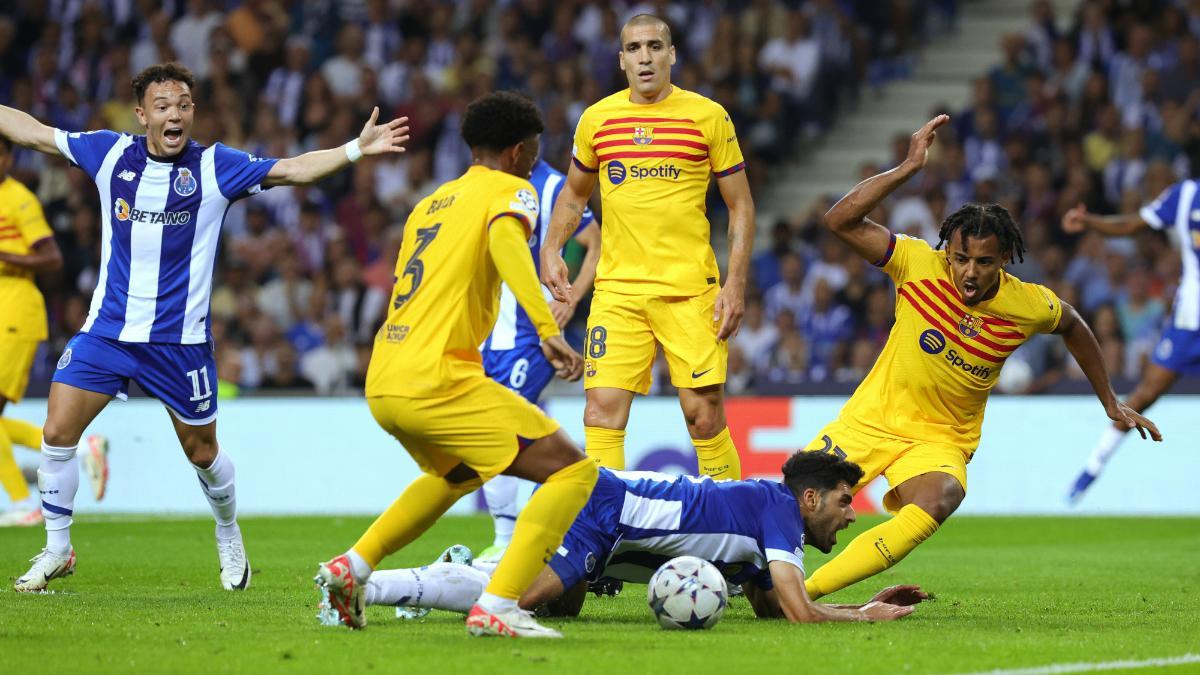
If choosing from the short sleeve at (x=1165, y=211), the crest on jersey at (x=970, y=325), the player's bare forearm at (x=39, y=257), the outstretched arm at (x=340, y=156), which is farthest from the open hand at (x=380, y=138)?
the short sleeve at (x=1165, y=211)

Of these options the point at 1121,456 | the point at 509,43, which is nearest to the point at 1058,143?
the point at 1121,456

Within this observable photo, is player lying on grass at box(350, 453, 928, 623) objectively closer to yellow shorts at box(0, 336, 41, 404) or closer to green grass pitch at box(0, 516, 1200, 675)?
green grass pitch at box(0, 516, 1200, 675)

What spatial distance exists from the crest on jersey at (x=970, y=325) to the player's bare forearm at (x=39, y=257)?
6166mm

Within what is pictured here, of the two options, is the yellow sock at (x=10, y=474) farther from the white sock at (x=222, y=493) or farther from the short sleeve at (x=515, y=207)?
the short sleeve at (x=515, y=207)

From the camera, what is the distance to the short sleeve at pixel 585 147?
8.88m

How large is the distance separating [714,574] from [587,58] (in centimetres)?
1503

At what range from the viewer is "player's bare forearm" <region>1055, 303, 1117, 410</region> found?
8.23 metres

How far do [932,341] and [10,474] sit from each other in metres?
7.40

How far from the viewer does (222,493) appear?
29.0 ft

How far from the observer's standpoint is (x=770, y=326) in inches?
718

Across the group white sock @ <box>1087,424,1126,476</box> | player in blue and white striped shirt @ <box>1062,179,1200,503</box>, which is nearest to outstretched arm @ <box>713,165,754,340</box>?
player in blue and white striped shirt @ <box>1062,179,1200,503</box>

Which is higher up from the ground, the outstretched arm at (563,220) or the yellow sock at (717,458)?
the outstretched arm at (563,220)

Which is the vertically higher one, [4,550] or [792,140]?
[792,140]

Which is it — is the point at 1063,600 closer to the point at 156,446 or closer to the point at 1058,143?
the point at 156,446
